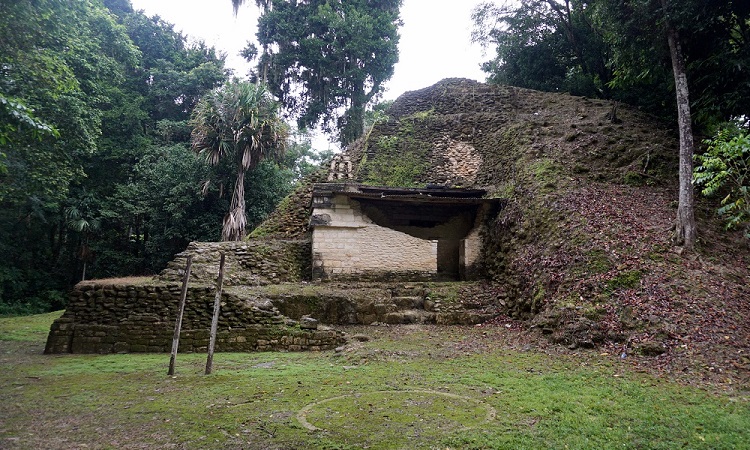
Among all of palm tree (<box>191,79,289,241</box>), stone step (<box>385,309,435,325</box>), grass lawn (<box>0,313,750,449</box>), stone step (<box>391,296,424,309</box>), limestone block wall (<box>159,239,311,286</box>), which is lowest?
grass lawn (<box>0,313,750,449</box>)

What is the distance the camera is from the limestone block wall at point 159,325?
8.85 meters

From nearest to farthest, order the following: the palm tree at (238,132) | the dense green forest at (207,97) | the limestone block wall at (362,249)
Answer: the dense green forest at (207,97) < the limestone block wall at (362,249) < the palm tree at (238,132)

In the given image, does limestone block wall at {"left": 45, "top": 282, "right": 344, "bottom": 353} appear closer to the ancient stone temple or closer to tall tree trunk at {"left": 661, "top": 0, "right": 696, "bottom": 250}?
the ancient stone temple

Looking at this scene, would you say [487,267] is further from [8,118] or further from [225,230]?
[8,118]

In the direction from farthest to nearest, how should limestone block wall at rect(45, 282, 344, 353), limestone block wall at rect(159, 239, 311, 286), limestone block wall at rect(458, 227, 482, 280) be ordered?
limestone block wall at rect(458, 227, 482, 280) < limestone block wall at rect(159, 239, 311, 286) < limestone block wall at rect(45, 282, 344, 353)

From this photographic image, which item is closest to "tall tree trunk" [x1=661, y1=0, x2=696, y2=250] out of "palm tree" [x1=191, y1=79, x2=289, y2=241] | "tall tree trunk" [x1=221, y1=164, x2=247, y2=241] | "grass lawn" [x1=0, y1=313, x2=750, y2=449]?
"grass lawn" [x1=0, y1=313, x2=750, y2=449]

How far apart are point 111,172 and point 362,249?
1636cm

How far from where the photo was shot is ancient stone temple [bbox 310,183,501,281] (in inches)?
512

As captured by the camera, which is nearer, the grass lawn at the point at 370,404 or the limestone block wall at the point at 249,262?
the grass lawn at the point at 370,404

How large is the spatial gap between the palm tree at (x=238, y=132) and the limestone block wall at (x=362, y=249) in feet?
19.1

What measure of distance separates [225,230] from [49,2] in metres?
8.61

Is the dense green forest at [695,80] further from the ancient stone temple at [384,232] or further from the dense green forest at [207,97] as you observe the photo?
the ancient stone temple at [384,232]

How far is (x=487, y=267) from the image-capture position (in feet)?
42.4

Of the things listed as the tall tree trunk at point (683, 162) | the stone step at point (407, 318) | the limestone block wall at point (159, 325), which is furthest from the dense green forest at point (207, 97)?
the stone step at point (407, 318)
